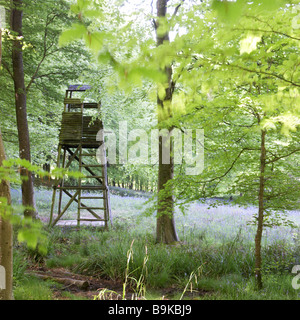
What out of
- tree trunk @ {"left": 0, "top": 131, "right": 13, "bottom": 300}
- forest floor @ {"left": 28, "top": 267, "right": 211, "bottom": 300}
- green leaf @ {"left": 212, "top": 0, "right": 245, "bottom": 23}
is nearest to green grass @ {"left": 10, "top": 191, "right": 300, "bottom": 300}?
forest floor @ {"left": 28, "top": 267, "right": 211, "bottom": 300}

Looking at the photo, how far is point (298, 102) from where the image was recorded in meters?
2.61

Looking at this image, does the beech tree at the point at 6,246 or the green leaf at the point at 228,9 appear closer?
the green leaf at the point at 228,9

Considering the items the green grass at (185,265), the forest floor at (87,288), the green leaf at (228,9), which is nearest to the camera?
the green leaf at (228,9)

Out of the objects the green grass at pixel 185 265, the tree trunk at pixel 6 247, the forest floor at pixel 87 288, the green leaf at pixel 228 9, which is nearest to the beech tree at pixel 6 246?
the tree trunk at pixel 6 247

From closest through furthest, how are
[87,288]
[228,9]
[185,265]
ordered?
[228,9] → [87,288] → [185,265]

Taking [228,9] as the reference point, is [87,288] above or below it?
below

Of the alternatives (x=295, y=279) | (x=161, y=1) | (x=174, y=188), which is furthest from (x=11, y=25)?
(x=295, y=279)

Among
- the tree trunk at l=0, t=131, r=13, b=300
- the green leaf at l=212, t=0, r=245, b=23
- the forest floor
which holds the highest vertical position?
the green leaf at l=212, t=0, r=245, b=23

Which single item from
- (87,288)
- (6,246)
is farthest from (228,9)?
(87,288)

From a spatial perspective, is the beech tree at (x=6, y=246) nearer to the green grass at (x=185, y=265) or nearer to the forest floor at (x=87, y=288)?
the green grass at (x=185, y=265)

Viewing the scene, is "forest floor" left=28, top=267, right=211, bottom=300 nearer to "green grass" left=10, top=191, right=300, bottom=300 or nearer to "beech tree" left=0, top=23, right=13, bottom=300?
"green grass" left=10, top=191, right=300, bottom=300

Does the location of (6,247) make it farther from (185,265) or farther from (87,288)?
(185,265)

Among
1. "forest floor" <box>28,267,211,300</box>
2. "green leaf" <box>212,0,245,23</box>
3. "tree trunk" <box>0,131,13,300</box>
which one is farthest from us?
"forest floor" <box>28,267,211,300</box>

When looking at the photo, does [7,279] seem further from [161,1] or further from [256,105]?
[161,1]
